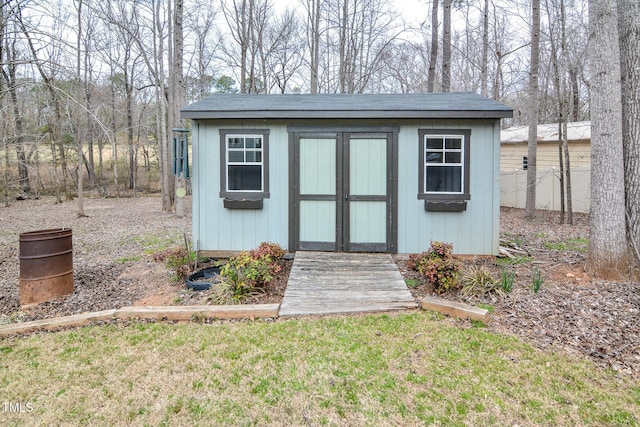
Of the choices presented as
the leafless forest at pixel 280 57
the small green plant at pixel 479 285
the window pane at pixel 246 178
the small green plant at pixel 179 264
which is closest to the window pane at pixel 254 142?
the window pane at pixel 246 178

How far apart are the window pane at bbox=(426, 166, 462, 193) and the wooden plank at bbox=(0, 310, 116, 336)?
4.43m

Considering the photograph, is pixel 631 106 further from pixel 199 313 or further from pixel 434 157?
pixel 199 313

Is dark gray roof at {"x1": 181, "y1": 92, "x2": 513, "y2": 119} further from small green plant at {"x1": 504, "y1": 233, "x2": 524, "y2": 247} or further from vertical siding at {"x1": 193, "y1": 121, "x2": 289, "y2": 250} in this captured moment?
small green plant at {"x1": 504, "y1": 233, "x2": 524, "y2": 247}

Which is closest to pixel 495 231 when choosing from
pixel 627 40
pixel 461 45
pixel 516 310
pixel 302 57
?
pixel 516 310

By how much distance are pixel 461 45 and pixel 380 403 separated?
21044 mm

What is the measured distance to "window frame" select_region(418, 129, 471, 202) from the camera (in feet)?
18.7

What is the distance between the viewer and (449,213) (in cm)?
581

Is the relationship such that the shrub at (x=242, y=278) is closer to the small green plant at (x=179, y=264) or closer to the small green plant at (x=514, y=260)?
the small green plant at (x=179, y=264)

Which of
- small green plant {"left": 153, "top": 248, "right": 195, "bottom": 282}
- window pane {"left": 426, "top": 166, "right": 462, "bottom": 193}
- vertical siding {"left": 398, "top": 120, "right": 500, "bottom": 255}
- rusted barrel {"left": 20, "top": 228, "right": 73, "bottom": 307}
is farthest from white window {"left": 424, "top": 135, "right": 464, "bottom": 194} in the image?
rusted barrel {"left": 20, "top": 228, "right": 73, "bottom": 307}

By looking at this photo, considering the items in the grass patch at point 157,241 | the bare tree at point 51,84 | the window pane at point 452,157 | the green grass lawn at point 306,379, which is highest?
the bare tree at point 51,84

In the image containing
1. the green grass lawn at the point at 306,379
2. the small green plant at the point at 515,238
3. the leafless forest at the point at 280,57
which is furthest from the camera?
the leafless forest at the point at 280,57

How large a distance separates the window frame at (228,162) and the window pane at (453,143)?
2674 millimetres

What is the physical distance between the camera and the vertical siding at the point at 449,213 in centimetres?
575

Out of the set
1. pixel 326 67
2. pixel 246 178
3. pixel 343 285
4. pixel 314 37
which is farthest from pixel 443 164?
pixel 326 67
